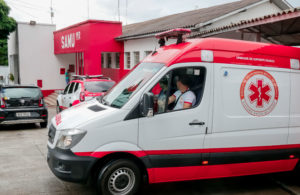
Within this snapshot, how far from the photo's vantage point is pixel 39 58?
79.7ft

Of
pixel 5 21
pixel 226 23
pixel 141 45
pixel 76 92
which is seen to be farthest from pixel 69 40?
pixel 226 23

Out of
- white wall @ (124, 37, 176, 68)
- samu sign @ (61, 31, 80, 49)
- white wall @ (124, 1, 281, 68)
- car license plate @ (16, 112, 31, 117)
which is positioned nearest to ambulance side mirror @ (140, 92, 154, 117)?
car license plate @ (16, 112, 31, 117)

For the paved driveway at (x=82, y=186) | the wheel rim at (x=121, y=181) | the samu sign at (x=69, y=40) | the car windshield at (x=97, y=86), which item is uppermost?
the samu sign at (x=69, y=40)

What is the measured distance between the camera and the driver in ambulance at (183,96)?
16.0 feet

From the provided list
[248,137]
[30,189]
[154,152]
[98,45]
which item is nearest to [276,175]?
[248,137]

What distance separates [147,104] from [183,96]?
0.81 metres

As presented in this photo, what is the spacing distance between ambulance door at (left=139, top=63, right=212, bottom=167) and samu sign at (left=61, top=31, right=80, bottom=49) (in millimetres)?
17058

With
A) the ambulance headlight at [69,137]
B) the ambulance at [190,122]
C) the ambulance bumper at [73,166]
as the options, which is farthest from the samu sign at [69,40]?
the ambulance bumper at [73,166]

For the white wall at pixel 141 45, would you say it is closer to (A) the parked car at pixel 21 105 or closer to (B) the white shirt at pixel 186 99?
(A) the parked car at pixel 21 105

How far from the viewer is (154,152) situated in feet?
15.3

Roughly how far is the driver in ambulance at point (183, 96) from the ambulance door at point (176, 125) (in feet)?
0.25

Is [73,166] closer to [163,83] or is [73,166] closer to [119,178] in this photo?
[119,178]

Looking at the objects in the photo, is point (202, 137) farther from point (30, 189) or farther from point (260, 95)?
point (30, 189)

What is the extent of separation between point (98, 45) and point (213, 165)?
50.7 ft
